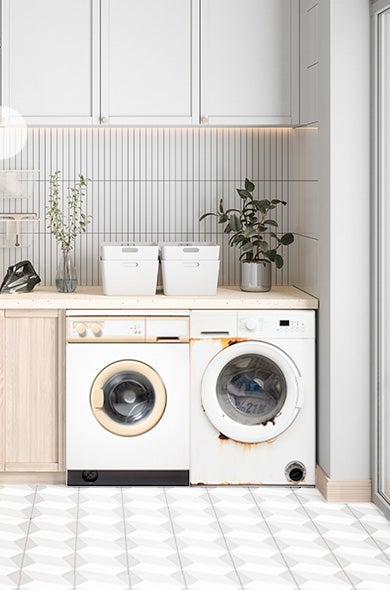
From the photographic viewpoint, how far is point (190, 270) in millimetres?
4457

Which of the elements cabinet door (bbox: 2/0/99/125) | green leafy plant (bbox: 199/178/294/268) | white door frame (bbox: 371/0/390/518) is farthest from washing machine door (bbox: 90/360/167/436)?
cabinet door (bbox: 2/0/99/125)

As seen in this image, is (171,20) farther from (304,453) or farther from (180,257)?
(304,453)

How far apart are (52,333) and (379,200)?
1585mm

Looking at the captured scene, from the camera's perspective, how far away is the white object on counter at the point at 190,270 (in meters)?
4.45

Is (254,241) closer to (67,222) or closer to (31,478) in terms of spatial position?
(67,222)

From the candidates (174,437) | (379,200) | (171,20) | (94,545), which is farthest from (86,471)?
(171,20)

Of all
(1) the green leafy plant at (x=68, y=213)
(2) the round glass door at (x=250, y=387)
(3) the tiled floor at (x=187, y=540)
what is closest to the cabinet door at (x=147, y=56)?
(1) the green leafy plant at (x=68, y=213)

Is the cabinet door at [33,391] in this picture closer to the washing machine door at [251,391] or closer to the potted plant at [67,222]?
the potted plant at [67,222]

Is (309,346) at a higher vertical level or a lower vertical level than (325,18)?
lower

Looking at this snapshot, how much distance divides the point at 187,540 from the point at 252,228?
160 centimetres

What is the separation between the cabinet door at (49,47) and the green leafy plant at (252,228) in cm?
88

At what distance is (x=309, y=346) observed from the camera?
4309mm

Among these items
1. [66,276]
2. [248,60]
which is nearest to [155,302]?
[66,276]

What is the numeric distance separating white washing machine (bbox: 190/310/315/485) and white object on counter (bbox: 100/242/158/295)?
318 mm
